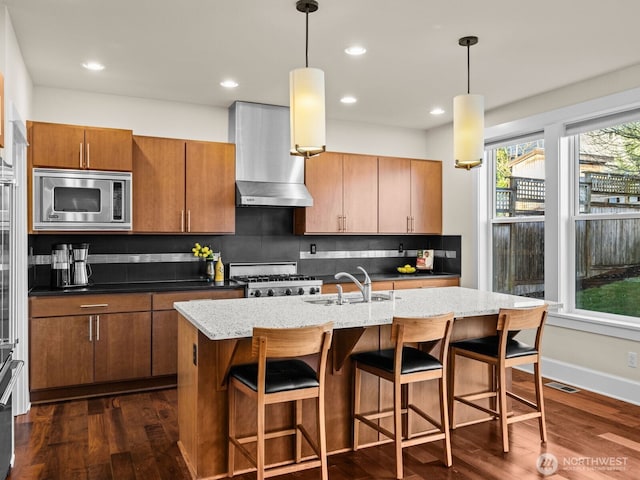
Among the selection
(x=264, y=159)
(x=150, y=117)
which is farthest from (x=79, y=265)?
(x=264, y=159)

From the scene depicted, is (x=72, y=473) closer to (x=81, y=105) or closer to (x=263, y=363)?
(x=263, y=363)

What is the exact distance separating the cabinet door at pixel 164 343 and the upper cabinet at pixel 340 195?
169 cm

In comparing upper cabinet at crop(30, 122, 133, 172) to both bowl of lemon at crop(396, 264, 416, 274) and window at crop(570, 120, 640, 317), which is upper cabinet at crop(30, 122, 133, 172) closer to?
bowl of lemon at crop(396, 264, 416, 274)

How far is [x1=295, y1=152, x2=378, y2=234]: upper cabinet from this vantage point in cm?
535

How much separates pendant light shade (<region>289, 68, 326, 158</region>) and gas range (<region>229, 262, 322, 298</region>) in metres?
2.14

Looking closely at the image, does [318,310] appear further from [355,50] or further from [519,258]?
[519,258]

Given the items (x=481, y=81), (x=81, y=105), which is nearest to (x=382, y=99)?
(x=481, y=81)

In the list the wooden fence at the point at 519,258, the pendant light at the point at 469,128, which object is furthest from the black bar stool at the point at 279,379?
the wooden fence at the point at 519,258

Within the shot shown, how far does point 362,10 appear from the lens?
9.86 feet

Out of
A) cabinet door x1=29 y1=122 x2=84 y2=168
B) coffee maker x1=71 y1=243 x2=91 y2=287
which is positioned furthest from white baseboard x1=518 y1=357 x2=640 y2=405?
cabinet door x1=29 y1=122 x2=84 y2=168

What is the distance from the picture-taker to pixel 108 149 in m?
4.30

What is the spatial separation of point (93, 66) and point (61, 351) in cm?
223

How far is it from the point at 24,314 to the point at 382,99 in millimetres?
3558

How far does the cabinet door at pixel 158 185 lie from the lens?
4531mm
